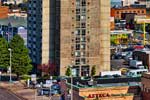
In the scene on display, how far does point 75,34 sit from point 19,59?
843cm

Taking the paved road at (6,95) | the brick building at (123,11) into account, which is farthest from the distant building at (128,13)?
the paved road at (6,95)

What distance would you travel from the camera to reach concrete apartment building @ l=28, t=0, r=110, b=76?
8119 centimetres

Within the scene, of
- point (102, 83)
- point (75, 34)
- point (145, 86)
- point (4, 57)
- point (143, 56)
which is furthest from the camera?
point (143, 56)

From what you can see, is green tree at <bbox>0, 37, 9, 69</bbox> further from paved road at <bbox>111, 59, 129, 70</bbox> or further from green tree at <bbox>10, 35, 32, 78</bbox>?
paved road at <bbox>111, 59, 129, 70</bbox>

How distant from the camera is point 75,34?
8150 cm

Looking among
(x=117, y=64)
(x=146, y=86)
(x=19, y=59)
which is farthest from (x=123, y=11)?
(x=146, y=86)

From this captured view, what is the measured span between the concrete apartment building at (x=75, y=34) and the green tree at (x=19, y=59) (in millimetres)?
3691

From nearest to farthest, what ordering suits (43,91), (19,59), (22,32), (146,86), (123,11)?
1. (146,86)
2. (43,91)
3. (19,59)
4. (22,32)
5. (123,11)

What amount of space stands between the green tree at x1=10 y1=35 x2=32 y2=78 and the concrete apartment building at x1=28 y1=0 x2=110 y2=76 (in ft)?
12.1

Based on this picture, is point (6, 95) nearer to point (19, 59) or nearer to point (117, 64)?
point (19, 59)

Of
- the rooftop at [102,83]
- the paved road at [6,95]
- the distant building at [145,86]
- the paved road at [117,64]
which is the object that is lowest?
the paved road at [6,95]

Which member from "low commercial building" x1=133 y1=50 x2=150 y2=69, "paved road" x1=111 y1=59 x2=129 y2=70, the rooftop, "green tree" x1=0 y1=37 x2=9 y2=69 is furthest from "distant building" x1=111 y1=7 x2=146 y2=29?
the rooftop

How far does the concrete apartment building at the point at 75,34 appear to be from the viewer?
81.2 m

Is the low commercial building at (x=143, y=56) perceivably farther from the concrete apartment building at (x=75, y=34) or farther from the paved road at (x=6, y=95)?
the paved road at (x=6, y=95)
